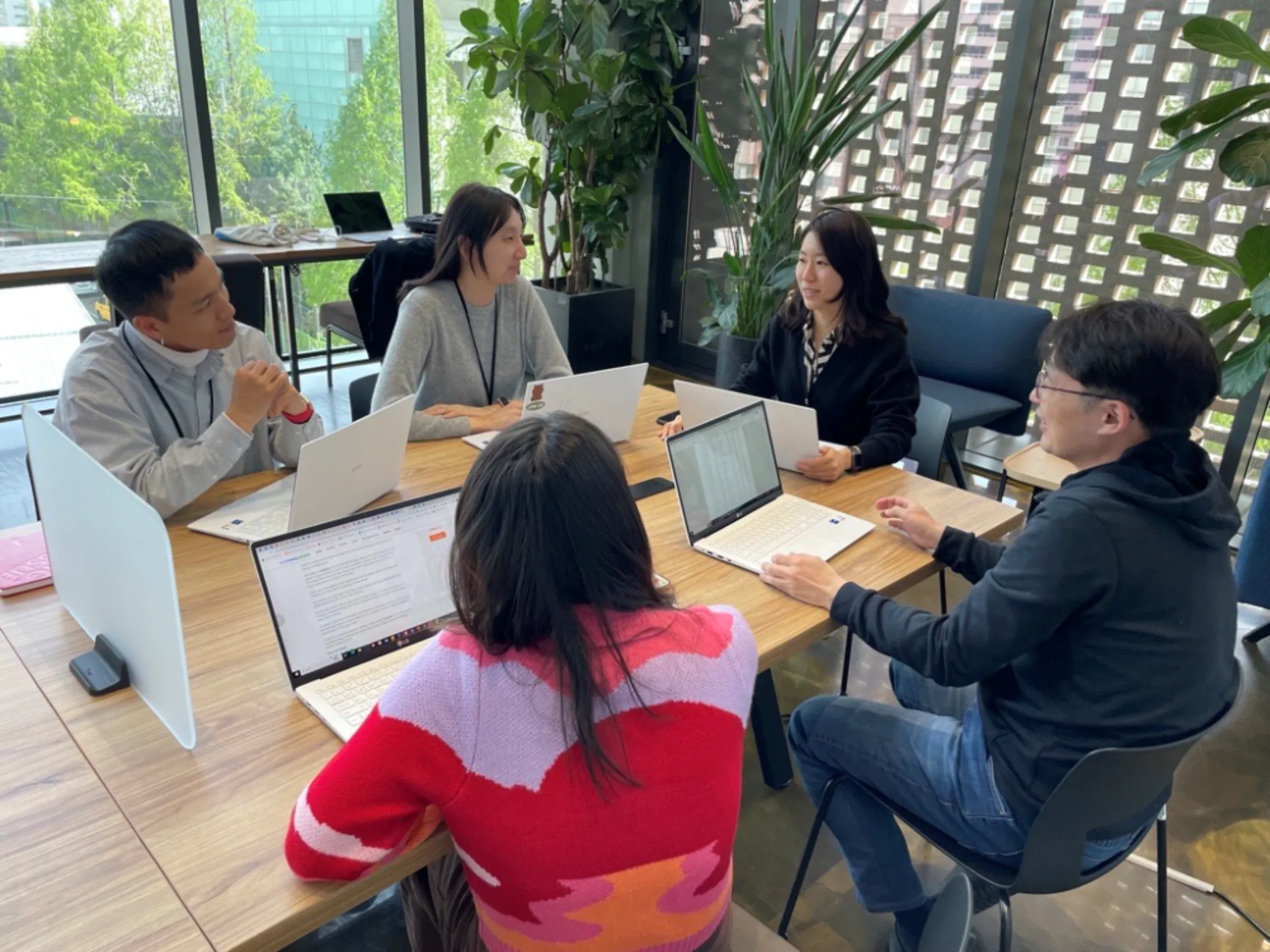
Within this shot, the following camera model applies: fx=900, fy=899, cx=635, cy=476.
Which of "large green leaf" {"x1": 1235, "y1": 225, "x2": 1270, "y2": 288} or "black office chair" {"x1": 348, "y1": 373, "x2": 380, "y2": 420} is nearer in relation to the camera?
"black office chair" {"x1": 348, "y1": 373, "x2": 380, "y2": 420}

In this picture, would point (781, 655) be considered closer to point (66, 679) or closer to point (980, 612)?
point (980, 612)

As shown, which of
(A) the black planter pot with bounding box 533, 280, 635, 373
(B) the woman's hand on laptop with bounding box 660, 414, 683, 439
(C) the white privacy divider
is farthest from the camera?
(A) the black planter pot with bounding box 533, 280, 635, 373

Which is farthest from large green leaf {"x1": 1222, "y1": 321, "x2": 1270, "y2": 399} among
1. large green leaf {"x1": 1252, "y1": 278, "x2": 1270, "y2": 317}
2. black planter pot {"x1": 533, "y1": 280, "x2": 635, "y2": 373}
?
black planter pot {"x1": 533, "y1": 280, "x2": 635, "y2": 373}

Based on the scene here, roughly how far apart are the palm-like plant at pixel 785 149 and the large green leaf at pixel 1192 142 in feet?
2.88

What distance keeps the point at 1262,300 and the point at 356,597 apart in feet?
8.06

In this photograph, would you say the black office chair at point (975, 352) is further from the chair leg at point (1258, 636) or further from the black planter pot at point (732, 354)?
the chair leg at point (1258, 636)

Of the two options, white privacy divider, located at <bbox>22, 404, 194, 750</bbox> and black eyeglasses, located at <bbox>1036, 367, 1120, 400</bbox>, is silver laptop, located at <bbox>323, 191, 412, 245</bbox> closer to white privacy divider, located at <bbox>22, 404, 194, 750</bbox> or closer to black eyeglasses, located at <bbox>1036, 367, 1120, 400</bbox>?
white privacy divider, located at <bbox>22, 404, 194, 750</bbox>

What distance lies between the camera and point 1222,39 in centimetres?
247

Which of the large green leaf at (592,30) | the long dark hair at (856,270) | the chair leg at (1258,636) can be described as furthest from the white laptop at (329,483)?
the large green leaf at (592,30)

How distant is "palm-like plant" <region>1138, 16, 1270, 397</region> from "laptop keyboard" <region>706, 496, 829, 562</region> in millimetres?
1419

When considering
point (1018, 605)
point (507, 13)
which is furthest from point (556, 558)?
point (507, 13)

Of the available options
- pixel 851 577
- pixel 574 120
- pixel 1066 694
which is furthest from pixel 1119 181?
pixel 1066 694

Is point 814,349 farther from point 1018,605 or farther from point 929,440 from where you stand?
point 1018,605

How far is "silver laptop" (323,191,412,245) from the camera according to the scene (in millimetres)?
4324
